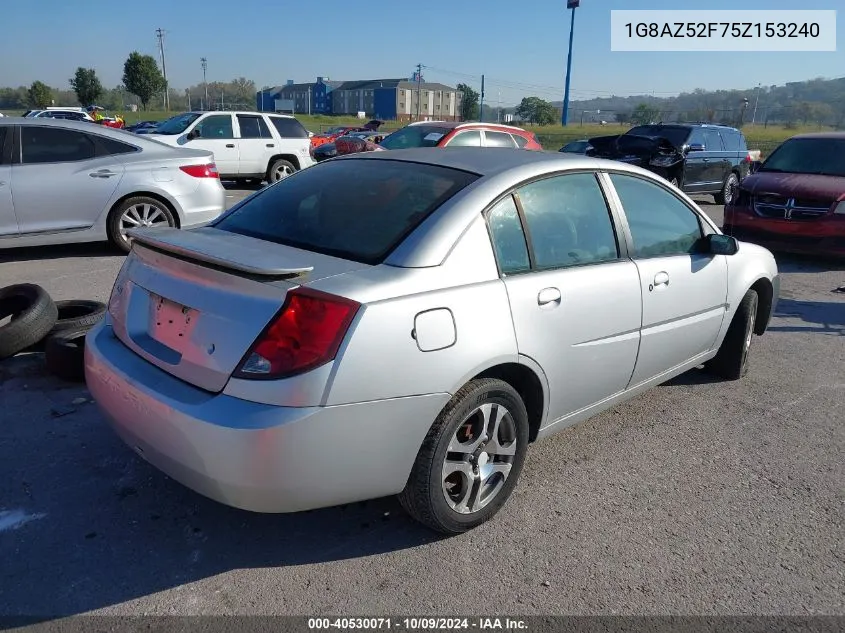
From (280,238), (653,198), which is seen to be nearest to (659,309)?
(653,198)

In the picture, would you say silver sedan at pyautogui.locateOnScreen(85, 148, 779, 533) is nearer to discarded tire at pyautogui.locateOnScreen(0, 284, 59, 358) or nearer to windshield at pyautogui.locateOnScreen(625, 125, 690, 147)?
discarded tire at pyautogui.locateOnScreen(0, 284, 59, 358)

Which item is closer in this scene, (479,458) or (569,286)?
(479,458)

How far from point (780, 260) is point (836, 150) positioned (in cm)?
185

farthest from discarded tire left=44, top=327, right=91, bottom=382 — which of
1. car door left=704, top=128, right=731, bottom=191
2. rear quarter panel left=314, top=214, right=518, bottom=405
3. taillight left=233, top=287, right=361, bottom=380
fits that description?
car door left=704, top=128, right=731, bottom=191

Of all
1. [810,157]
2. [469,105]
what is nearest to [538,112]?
[469,105]

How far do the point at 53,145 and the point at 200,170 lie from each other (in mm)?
1504

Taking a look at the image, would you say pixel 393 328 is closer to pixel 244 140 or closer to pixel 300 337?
pixel 300 337

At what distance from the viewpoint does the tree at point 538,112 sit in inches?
3214

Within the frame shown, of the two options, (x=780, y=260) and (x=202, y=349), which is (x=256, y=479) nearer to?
(x=202, y=349)

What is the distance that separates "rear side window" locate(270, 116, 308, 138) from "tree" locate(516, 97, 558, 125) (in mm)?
68541

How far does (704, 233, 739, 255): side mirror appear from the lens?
162 inches

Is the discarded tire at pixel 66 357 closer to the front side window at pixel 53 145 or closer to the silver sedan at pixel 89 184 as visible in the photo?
the silver sedan at pixel 89 184

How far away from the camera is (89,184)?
23.8ft

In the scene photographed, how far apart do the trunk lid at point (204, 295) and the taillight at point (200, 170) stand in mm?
5212
